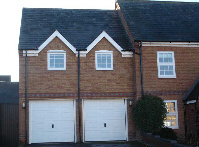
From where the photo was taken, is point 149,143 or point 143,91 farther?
point 143,91

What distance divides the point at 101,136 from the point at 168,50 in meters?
6.75

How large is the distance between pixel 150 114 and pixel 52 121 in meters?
5.79

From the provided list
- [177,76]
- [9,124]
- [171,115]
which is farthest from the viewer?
[9,124]

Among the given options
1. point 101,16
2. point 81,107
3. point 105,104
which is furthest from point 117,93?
point 101,16

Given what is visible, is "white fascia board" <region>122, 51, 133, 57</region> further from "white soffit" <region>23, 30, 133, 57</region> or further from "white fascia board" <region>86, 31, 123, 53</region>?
"white fascia board" <region>86, 31, 123, 53</region>

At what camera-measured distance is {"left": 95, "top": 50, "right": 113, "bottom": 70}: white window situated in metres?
19.2

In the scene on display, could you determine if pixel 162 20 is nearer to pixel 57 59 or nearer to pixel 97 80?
pixel 97 80

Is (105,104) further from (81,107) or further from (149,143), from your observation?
(149,143)

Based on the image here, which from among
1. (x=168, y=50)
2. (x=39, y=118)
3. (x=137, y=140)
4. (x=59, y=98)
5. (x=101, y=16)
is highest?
(x=101, y=16)

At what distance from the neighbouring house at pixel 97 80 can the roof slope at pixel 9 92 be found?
9.49m

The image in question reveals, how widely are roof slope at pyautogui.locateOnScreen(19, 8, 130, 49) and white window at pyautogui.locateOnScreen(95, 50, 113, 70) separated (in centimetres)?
102

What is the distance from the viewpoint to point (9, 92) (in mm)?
28375

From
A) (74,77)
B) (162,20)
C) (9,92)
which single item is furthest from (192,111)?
(9,92)

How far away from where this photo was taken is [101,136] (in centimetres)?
1870
